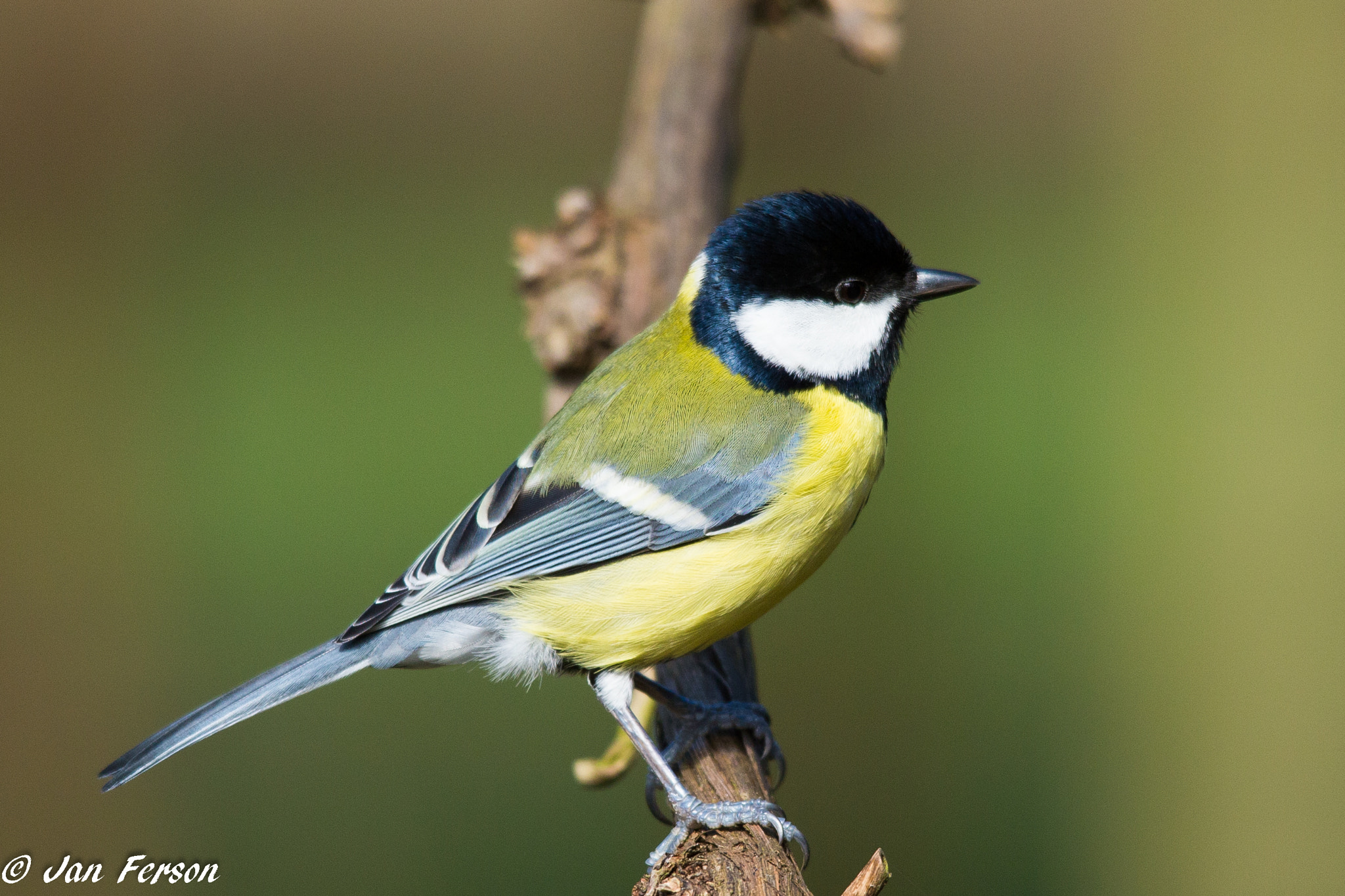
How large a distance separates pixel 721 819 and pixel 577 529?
36 cm

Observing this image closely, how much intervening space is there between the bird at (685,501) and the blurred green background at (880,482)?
2.91 feet

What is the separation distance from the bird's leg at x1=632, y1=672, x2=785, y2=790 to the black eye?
0.52 m

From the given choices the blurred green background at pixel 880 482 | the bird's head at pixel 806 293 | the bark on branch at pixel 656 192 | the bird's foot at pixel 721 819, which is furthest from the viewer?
the blurred green background at pixel 880 482

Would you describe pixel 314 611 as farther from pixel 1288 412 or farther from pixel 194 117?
pixel 1288 412

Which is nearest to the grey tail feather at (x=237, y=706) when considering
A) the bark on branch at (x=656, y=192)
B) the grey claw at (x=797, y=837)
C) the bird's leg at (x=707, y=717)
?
the bird's leg at (x=707, y=717)

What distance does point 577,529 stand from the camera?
4.26 ft

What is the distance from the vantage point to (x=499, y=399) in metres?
2.91

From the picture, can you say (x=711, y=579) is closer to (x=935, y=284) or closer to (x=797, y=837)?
(x=797, y=837)

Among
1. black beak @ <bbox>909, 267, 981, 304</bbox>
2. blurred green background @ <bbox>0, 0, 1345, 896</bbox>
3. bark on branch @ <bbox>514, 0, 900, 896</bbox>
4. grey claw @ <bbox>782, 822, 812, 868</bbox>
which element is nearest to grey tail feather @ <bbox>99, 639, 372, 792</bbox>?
grey claw @ <bbox>782, 822, 812, 868</bbox>

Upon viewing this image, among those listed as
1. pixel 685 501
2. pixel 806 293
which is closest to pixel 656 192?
pixel 806 293

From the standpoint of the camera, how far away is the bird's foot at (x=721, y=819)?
1.20 m

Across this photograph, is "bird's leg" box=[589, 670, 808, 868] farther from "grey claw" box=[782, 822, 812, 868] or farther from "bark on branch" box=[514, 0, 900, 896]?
"bark on branch" box=[514, 0, 900, 896]

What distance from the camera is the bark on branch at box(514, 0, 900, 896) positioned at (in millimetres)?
1739

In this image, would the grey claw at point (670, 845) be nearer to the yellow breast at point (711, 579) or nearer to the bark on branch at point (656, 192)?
the yellow breast at point (711, 579)
